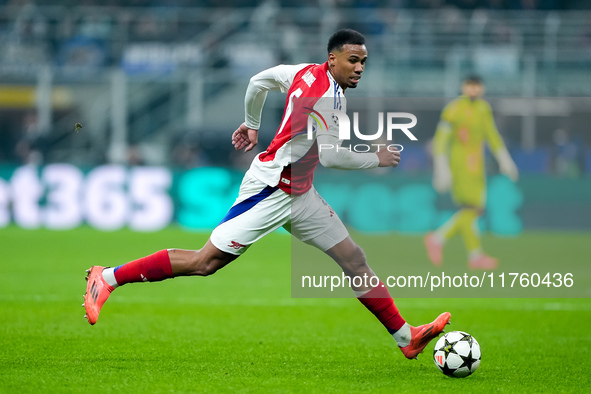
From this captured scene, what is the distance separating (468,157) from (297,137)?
7163mm

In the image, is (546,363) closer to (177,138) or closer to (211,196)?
(211,196)

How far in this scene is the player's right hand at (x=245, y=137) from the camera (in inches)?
258

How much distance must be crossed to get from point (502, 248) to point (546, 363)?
853 cm

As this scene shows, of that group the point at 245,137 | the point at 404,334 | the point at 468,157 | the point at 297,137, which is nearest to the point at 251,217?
the point at 297,137

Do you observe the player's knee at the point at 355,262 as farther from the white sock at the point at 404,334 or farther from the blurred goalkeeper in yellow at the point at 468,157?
the blurred goalkeeper in yellow at the point at 468,157

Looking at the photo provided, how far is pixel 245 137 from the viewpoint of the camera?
661 centimetres

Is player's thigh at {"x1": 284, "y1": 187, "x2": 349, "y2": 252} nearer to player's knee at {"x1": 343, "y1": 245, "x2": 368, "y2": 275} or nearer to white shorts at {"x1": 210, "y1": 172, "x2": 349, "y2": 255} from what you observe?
white shorts at {"x1": 210, "y1": 172, "x2": 349, "y2": 255}

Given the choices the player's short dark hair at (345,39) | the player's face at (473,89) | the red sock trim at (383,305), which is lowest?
the red sock trim at (383,305)

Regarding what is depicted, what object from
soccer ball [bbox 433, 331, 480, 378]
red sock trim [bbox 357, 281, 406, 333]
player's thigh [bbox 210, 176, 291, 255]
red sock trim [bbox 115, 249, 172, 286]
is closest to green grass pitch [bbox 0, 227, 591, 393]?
soccer ball [bbox 433, 331, 480, 378]

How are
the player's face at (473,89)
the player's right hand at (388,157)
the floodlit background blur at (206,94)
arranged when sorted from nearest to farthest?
the player's right hand at (388,157), the player's face at (473,89), the floodlit background blur at (206,94)

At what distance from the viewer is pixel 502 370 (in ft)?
20.0

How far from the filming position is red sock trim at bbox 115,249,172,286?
234 inches

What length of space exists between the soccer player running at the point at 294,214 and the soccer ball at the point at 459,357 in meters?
0.21

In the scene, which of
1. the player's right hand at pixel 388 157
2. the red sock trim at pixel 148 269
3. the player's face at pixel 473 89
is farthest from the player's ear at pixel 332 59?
the player's face at pixel 473 89
